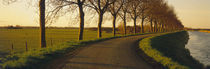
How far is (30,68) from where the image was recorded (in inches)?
270

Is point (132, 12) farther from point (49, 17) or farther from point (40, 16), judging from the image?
point (40, 16)

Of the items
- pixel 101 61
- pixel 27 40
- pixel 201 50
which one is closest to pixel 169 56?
pixel 101 61

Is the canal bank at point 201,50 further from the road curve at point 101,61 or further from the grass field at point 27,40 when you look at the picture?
the grass field at point 27,40

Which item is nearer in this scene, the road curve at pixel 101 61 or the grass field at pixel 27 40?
the road curve at pixel 101 61

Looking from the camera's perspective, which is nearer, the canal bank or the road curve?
the road curve

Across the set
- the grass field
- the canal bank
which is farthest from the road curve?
the grass field

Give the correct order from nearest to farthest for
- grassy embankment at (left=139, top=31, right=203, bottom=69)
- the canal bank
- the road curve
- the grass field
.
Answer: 1. the road curve
2. grassy embankment at (left=139, top=31, right=203, bottom=69)
3. the canal bank
4. the grass field

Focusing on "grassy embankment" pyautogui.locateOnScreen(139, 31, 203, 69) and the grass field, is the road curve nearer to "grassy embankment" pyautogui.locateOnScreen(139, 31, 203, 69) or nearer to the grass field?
"grassy embankment" pyautogui.locateOnScreen(139, 31, 203, 69)

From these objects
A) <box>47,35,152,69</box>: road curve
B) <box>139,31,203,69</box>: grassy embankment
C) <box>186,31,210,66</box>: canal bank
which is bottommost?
<box>186,31,210,66</box>: canal bank

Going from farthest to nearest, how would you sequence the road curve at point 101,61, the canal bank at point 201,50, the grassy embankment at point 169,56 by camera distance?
the canal bank at point 201,50 → the grassy embankment at point 169,56 → the road curve at point 101,61

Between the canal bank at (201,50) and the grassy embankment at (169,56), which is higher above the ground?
the grassy embankment at (169,56)

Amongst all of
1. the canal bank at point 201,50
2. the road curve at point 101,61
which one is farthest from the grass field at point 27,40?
the canal bank at point 201,50

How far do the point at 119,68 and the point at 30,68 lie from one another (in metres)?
3.88

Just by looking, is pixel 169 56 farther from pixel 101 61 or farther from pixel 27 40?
pixel 27 40
